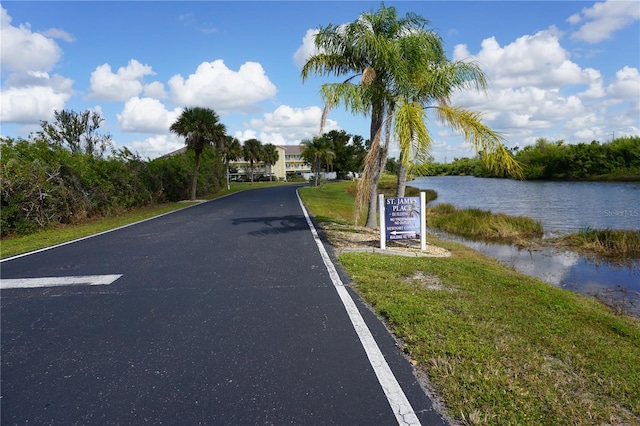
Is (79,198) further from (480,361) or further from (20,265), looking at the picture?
(480,361)

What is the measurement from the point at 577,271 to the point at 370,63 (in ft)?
24.2

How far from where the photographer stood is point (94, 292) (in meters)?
6.22

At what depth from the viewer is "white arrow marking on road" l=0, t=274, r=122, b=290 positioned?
6715mm

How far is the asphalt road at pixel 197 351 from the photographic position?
10.1ft

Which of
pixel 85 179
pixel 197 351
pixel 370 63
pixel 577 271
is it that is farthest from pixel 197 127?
pixel 197 351

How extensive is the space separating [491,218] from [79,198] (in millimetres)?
17026

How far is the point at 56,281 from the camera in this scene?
272 inches

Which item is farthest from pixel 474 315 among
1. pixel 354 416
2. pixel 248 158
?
pixel 248 158

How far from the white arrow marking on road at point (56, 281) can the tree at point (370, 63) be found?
17.9 feet

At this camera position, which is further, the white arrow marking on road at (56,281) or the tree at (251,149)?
the tree at (251,149)

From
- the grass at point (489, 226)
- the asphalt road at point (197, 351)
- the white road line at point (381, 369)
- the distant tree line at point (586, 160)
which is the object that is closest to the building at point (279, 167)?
the distant tree line at point (586, 160)

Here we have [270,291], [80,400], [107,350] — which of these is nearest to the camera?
[80,400]

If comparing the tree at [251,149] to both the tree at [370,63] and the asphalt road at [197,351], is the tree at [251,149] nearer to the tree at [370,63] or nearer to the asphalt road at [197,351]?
the tree at [370,63]

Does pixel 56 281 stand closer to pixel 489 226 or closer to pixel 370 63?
pixel 370 63
